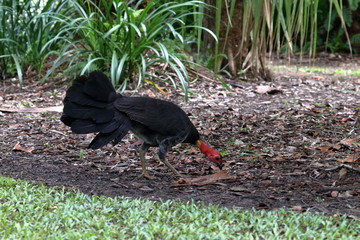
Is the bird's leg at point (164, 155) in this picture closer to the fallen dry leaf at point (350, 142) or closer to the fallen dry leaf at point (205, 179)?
the fallen dry leaf at point (205, 179)

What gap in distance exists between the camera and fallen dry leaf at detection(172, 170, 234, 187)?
14.6ft

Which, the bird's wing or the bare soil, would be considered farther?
the bird's wing

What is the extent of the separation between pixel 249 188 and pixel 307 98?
12.5 ft

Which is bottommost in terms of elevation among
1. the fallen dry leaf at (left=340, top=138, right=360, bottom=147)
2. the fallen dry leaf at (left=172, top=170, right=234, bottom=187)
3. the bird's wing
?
the fallen dry leaf at (left=172, top=170, right=234, bottom=187)

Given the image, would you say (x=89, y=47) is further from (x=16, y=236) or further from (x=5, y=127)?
(x=16, y=236)

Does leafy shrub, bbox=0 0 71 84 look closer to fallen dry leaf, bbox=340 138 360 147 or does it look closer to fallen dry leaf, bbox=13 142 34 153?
fallen dry leaf, bbox=13 142 34 153

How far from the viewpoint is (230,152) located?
5336 mm

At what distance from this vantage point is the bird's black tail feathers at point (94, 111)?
431 centimetres

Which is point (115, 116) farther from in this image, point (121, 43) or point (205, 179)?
point (121, 43)

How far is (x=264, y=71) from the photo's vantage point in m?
9.04

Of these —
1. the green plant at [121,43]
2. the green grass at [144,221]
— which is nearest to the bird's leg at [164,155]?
the green grass at [144,221]

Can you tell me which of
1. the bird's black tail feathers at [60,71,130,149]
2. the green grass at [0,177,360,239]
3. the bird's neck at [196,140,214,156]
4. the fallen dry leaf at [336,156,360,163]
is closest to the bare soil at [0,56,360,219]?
the fallen dry leaf at [336,156,360,163]

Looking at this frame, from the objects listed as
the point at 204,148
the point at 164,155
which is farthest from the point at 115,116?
the point at 204,148

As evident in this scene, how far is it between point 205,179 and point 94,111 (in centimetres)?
100
